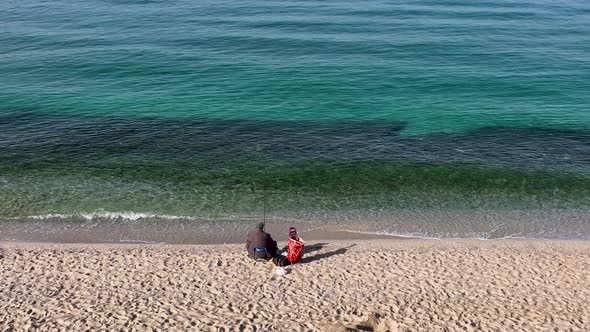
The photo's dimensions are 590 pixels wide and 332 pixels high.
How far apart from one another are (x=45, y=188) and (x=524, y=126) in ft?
99.0

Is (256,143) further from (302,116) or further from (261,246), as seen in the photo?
(261,246)

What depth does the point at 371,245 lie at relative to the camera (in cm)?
2217

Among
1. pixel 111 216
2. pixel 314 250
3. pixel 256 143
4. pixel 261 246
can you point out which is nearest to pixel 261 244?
pixel 261 246

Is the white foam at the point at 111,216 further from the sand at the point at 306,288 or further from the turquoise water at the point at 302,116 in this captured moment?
the sand at the point at 306,288

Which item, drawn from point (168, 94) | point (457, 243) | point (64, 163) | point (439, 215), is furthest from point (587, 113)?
point (64, 163)

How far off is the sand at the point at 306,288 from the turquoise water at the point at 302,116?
3376 millimetres

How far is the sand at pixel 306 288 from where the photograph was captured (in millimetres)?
16500

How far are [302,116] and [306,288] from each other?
2201cm

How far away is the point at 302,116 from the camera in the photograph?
39.0m

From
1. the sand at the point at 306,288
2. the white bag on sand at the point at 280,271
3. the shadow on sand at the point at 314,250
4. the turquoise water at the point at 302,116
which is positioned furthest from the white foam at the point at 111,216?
the white bag on sand at the point at 280,271

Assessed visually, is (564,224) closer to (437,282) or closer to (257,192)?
(437,282)

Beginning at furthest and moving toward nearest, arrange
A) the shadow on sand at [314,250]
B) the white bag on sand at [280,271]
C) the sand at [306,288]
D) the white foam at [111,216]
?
the white foam at [111,216] → the shadow on sand at [314,250] → the white bag on sand at [280,271] → the sand at [306,288]

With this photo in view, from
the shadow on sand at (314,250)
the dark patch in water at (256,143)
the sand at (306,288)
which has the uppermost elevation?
the sand at (306,288)

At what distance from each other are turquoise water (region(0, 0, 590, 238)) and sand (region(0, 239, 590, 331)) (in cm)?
338
